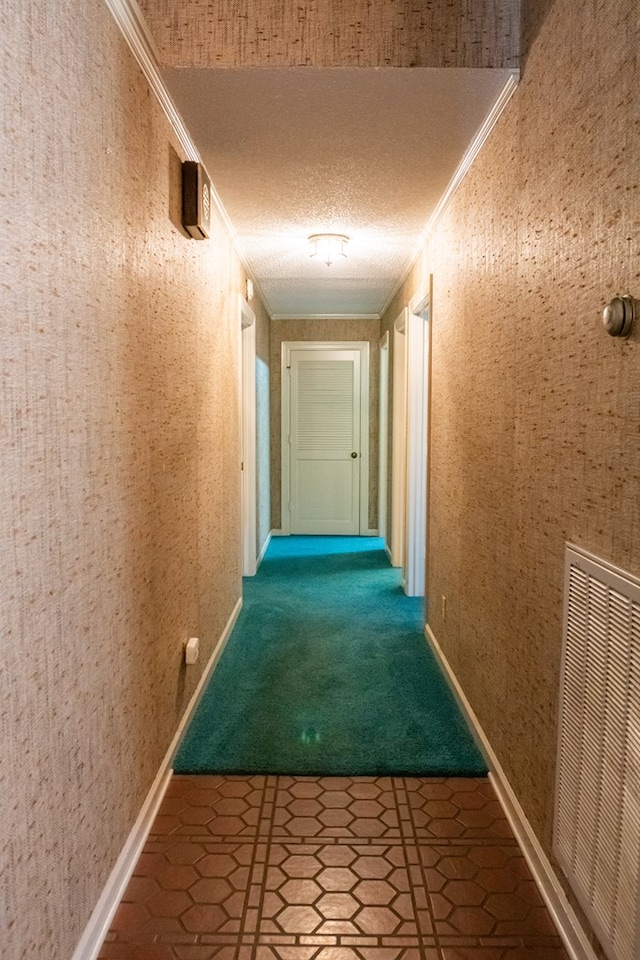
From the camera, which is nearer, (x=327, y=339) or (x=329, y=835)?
(x=329, y=835)

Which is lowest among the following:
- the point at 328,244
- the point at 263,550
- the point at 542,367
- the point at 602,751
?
the point at 263,550

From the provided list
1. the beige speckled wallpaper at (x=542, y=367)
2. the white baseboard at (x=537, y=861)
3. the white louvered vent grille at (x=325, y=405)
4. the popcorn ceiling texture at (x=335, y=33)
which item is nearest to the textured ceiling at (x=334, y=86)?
the popcorn ceiling texture at (x=335, y=33)

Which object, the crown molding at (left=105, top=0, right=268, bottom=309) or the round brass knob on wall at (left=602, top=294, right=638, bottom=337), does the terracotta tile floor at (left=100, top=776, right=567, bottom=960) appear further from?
the crown molding at (left=105, top=0, right=268, bottom=309)

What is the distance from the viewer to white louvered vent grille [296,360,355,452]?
6422 mm

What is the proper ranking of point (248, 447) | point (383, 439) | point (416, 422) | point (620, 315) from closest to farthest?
point (620, 315), point (416, 422), point (248, 447), point (383, 439)

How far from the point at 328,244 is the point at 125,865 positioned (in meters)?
2.99

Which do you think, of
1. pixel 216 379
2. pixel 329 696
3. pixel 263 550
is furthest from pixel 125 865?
pixel 263 550

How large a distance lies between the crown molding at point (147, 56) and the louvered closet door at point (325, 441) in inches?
153

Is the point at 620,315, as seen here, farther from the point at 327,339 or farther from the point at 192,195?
the point at 327,339

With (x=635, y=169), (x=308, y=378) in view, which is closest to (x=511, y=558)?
(x=635, y=169)

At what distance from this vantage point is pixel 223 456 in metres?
3.50

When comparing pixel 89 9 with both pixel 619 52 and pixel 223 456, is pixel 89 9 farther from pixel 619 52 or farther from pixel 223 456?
pixel 223 456

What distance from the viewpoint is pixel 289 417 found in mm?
6484

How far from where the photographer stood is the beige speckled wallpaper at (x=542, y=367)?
1311 mm
